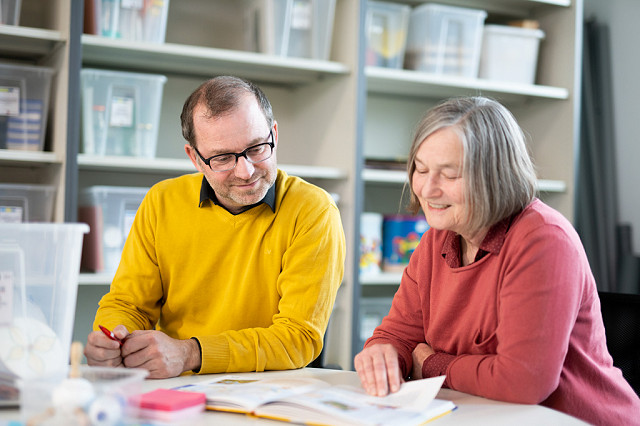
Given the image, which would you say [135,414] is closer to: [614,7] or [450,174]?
[450,174]

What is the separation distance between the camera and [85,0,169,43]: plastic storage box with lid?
230 centimetres

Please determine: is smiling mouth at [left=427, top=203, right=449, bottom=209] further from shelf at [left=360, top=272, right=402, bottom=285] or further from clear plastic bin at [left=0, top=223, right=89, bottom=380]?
shelf at [left=360, top=272, right=402, bottom=285]

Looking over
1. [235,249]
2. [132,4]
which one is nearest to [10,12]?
[132,4]

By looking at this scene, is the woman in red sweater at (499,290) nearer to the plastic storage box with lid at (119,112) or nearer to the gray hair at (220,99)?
the gray hair at (220,99)

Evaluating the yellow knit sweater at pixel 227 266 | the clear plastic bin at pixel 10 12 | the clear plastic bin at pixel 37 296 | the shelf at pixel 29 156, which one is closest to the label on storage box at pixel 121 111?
the shelf at pixel 29 156

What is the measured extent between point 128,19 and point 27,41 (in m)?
0.34

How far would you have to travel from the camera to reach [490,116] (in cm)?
126

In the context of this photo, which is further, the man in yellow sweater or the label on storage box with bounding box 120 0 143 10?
the label on storage box with bounding box 120 0 143 10

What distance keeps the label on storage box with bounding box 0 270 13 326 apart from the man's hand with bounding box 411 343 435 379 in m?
0.73

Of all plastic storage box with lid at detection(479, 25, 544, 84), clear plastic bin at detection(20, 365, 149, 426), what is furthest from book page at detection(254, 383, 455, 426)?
plastic storage box with lid at detection(479, 25, 544, 84)

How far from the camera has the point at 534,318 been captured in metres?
1.13

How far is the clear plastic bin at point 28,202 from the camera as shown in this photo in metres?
2.26

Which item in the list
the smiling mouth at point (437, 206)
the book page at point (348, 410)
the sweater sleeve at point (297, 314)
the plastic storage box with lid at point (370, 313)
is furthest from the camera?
the plastic storage box with lid at point (370, 313)

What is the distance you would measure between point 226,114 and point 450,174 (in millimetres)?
523
